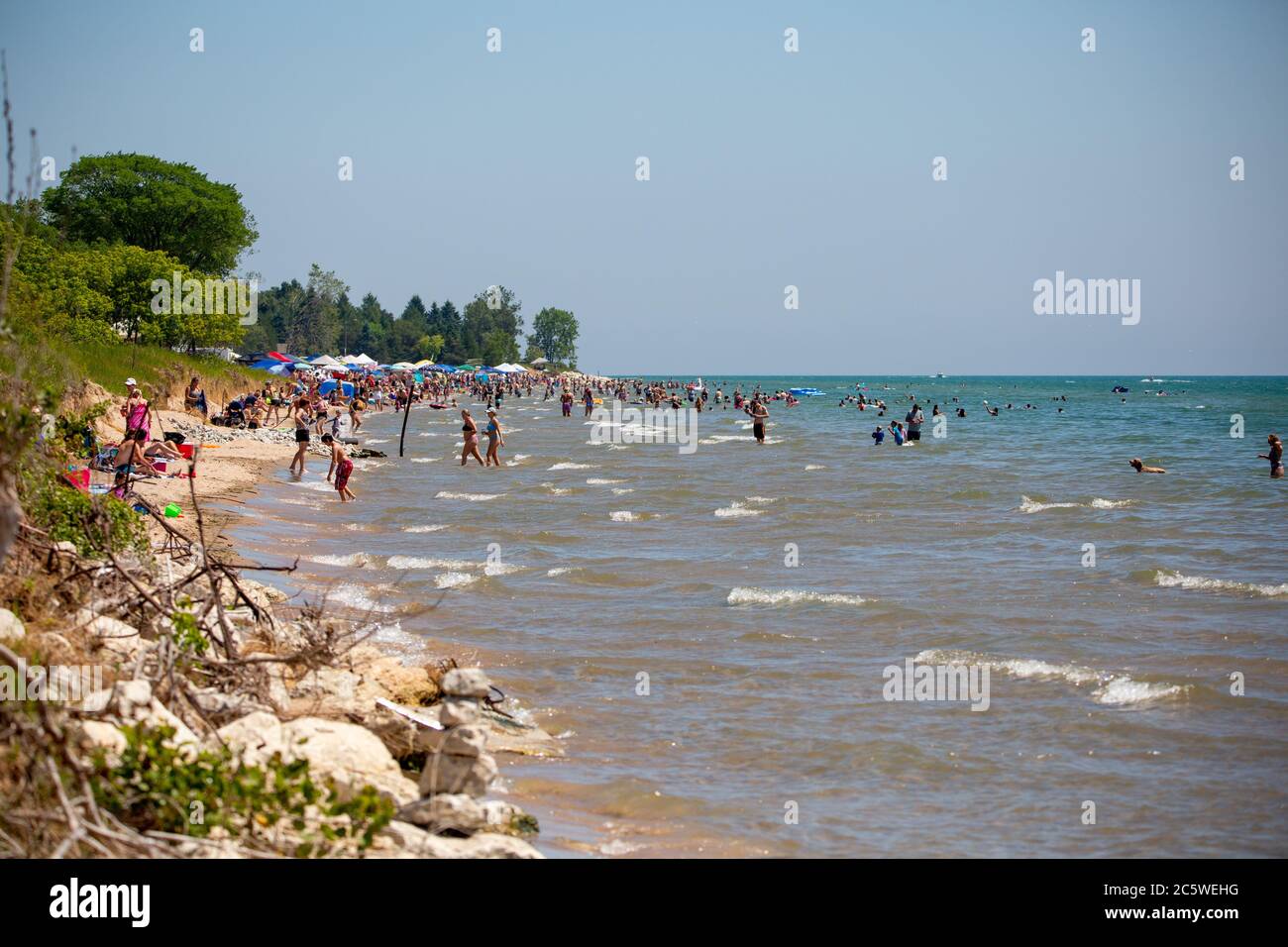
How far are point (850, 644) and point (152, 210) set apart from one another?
54.0 meters

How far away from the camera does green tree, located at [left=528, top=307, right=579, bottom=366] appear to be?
17850 centimetres

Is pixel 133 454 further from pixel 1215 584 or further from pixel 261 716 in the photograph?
pixel 1215 584

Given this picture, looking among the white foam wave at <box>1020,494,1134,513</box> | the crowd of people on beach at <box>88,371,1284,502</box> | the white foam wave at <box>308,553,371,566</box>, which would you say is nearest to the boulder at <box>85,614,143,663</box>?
the crowd of people on beach at <box>88,371,1284,502</box>

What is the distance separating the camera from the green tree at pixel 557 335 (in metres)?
178

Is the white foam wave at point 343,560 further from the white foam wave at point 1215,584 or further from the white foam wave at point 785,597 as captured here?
the white foam wave at point 1215,584

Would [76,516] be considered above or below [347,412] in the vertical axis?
below

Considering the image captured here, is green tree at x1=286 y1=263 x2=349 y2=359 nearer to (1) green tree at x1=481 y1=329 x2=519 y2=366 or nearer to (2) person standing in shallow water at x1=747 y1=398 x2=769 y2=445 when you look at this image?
(1) green tree at x1=481 y1=329 x2=519 y2=366

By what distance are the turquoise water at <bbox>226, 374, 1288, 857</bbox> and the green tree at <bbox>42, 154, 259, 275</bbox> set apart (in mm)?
36056

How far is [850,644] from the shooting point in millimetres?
11680

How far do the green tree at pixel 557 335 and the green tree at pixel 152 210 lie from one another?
11777 centimetres

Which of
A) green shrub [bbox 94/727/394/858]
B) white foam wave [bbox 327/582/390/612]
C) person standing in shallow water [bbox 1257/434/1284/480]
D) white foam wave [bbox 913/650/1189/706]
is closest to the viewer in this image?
green shrub [bbox 94/727/394/858]

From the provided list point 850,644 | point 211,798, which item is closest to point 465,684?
point 211,798

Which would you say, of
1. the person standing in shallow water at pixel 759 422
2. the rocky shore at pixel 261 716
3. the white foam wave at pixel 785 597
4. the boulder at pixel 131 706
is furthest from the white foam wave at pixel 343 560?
the person standing in shallow water at pixel 759 422
